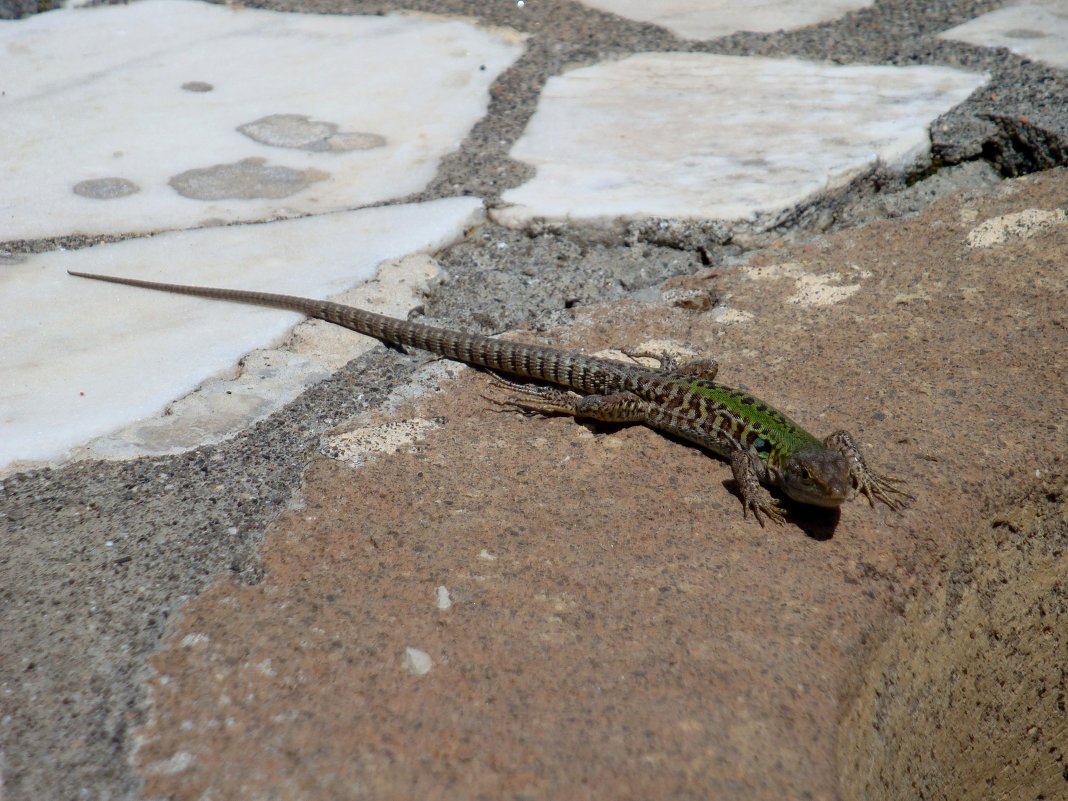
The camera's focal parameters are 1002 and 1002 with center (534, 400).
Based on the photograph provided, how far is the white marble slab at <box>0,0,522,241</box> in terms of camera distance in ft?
13.3

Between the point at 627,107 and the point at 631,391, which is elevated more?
the point at 627,107

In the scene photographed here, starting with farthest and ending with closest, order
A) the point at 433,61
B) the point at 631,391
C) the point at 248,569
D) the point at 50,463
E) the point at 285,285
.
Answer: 1. the point at 433,61
2. the point at 285,285
3. the point at 631,391
4. the point at 50,463
5. the point at 248,569

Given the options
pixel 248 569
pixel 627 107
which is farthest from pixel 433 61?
pixel 248 569

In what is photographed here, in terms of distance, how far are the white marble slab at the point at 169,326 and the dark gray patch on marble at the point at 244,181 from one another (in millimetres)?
259

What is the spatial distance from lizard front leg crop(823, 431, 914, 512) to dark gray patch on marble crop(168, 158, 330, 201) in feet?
8.34

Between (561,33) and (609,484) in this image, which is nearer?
(609,484)

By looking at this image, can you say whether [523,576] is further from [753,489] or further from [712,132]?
[712,132]

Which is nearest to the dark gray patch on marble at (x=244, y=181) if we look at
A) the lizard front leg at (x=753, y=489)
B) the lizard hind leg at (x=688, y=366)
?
the lizard hind leg at (x=688, y=366)

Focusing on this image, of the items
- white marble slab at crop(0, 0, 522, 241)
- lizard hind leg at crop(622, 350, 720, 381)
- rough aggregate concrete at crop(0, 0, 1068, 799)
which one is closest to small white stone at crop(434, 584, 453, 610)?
rough aggregate concrete at crop(0, 0, 1068, 799)

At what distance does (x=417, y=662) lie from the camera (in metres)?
2.06

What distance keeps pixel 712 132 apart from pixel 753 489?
2.34 meters

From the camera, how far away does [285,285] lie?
11.6ft

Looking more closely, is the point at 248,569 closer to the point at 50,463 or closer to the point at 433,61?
the point at 50,463

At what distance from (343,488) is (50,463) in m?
0.77
